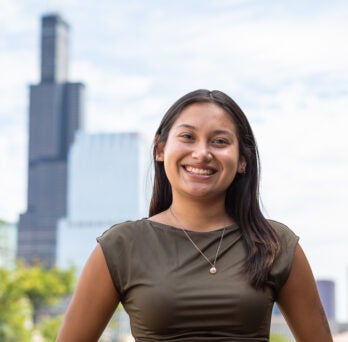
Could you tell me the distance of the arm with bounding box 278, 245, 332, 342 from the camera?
1.66 meters

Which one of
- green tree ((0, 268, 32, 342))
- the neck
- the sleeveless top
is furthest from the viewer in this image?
green tree ((0, 268, 32, 342))

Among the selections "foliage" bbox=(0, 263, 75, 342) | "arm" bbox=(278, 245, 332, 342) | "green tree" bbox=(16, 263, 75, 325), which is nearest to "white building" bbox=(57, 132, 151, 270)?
"green tree" bbox=(16, 263, 75, 325)

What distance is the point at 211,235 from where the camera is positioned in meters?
1.67

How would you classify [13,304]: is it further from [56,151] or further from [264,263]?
[56,151]

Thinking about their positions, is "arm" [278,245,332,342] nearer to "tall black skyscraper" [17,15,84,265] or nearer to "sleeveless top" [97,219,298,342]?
"sleeveless top" [97,219,298,342]

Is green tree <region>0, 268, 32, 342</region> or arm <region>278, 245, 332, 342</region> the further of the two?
green tree <region>0, 268, 32, 342</region>

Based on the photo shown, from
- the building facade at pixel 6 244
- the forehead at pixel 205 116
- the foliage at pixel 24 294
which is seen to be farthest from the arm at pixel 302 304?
the building facade at pixel 6 244

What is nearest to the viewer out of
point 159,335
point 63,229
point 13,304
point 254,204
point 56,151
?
point 159,335

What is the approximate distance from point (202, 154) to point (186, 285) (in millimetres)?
237

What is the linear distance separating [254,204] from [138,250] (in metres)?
0.25

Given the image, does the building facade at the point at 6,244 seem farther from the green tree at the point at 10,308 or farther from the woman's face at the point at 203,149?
the woman's face at the point at 203,149

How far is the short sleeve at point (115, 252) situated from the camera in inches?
64.1

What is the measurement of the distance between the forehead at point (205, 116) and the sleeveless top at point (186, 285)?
0.65ft

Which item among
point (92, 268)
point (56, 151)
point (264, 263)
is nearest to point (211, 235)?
point (264, 263)
